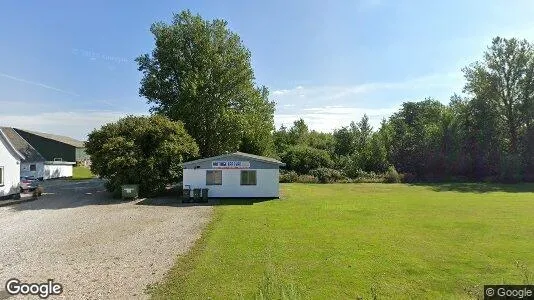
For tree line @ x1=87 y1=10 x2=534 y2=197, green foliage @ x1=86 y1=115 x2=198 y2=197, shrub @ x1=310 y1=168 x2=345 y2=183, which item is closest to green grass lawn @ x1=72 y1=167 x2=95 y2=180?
tree line @ x1=87 y1=10 x2=534 y2=197

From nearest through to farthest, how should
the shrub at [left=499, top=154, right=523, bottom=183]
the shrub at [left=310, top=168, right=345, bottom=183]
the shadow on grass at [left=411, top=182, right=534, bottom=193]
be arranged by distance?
the shadow on grass at [left=411, top=182, right=534, bottom=193] < the shrub at [left=499, top=154, right=523, bottom=183] < the shrub at [left=310, top=168, right=345, bottom=183]

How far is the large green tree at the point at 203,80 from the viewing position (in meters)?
36.4

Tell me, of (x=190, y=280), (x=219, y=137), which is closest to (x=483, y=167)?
(x=219, y=137)

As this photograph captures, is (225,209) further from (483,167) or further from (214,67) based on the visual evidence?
(483,167)

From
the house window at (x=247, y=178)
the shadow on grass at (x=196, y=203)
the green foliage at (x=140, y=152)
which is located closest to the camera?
the shadow on grass at (x=196, y=203)

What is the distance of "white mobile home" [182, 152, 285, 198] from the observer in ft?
88.9

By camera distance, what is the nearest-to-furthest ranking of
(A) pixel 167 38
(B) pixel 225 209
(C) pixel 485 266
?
(C) pixel 485 266, (B) pixel 225 209, (A) pixel 167 38

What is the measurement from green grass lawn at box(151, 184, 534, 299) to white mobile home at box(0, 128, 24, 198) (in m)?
15.8

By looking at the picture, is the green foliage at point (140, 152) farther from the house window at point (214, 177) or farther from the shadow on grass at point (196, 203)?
the house window at point (214, 177)

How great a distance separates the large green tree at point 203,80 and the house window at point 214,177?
34.0 feet

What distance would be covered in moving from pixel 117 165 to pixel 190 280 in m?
19.0

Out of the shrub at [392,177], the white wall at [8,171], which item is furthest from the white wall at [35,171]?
the shrub at [392,177]

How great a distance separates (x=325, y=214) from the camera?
19734 millimetres

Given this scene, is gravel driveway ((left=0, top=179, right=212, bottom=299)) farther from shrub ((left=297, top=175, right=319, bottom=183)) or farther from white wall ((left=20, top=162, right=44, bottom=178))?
shrub ((left=297, top=175, right=319, bottom=183))
